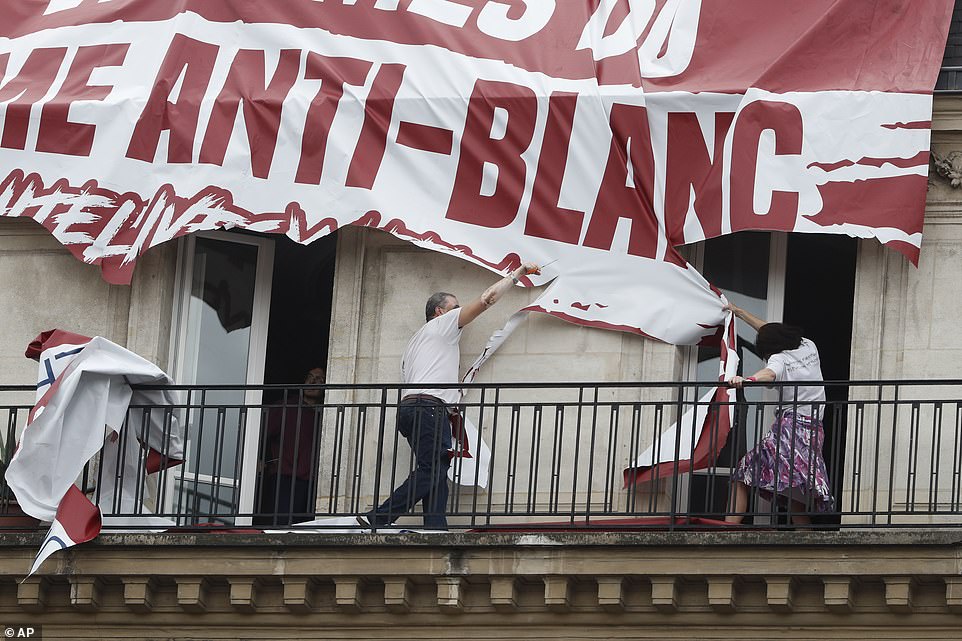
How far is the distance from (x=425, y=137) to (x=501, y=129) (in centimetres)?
54

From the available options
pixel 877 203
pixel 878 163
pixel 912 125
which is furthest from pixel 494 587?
pixel 912 125

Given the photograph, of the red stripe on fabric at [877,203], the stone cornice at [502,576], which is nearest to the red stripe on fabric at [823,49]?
the red stripe on fabric at [877,203]

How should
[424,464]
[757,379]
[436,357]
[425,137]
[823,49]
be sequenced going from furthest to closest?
[425,137] < [823,49] < [436,357] < [424,464] < [757,379]

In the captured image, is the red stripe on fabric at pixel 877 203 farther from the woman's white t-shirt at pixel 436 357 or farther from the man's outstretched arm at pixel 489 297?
the woman's white t-shirt at pixel 436 357

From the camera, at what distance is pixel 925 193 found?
16.0 metres

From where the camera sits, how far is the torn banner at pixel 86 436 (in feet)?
51.5

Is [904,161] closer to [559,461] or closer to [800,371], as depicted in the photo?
[800,371]

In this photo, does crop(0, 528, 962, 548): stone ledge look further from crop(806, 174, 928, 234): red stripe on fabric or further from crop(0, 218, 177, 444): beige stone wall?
crop(806, 174, 928, 234): red stripe on fabric

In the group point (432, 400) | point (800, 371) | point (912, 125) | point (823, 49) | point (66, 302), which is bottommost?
point (432, 400)

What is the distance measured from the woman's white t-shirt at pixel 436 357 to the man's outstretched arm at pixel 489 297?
0.06m

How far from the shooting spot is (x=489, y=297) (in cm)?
1608

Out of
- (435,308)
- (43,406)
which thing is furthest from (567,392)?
(43,406)

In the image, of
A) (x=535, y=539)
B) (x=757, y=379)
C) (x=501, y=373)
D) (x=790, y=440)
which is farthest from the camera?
(x=501, y=373)

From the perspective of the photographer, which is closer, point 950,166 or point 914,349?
point 914,349
